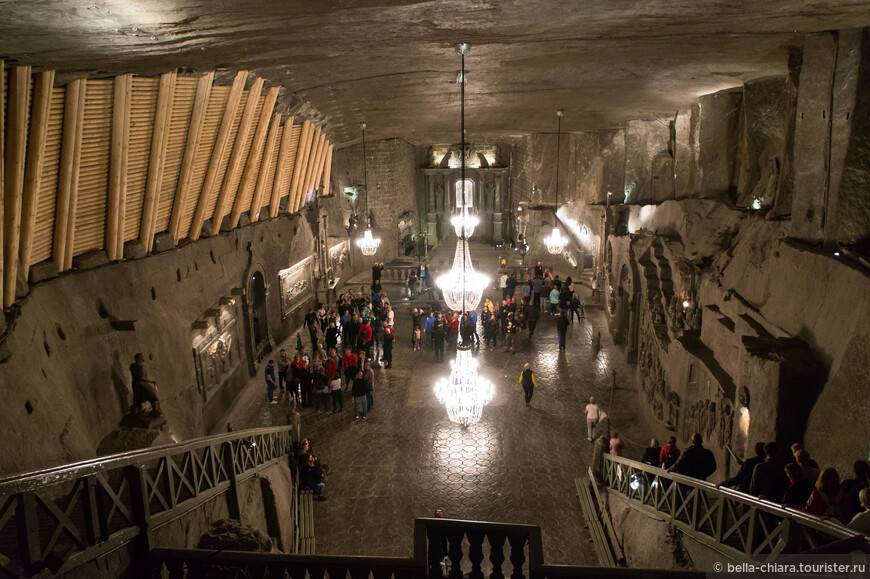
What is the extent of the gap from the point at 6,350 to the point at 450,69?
6611mm

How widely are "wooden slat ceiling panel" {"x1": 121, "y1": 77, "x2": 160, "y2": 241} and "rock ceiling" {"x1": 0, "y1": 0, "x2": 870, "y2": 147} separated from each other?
40 cm

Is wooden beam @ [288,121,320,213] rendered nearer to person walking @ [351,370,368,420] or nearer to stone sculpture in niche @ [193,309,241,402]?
stone sculpture in niche @ [193,309,241,402]

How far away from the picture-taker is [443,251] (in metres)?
25.9

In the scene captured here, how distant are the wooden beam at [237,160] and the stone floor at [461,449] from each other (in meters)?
3.78

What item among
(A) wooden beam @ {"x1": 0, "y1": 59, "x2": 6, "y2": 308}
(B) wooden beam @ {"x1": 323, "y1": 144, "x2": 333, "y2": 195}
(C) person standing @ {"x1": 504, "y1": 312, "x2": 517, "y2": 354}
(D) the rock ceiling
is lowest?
(C) person standing @ {"x1": 504, "y1": 312, "x2": 517, "y2": 354}

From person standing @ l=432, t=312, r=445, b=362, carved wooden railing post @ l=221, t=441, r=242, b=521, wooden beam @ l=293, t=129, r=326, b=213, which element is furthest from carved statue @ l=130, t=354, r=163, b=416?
wooden beam @ l=293, t=129, r=326, b=213

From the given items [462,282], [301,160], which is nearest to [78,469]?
[462,282]

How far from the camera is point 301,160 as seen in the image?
44.0 ft

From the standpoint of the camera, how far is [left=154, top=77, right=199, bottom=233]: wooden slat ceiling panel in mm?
7199

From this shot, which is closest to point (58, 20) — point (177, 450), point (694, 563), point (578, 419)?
point (177, 450)

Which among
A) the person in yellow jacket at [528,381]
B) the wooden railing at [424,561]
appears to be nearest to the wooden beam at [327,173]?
the person in yellow jacket at [528,381]

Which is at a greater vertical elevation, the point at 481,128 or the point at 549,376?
the point at 481,128

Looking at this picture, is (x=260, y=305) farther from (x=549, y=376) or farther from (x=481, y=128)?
(x=481, y=128)

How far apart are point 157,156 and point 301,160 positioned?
6300 millimetres
